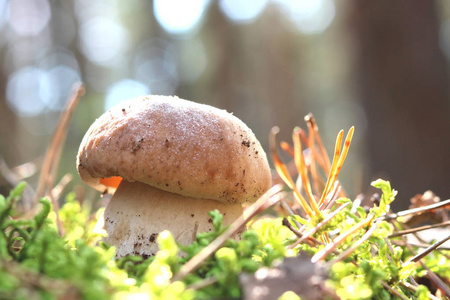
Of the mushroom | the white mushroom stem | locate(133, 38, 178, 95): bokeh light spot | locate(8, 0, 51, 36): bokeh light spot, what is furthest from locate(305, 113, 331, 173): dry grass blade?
locate(133, 38, 178, 95): bokeh light spot

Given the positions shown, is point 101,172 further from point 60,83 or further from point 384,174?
point 60,83

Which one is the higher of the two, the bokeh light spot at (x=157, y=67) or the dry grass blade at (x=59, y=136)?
the bokeh light spot at (x=157, y=67)

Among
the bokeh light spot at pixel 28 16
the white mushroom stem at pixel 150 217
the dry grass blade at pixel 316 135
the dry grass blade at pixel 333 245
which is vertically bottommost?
the white mushroom stem at pixel 150 217

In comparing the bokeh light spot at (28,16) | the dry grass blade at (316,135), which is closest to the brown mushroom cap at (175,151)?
the dry grass blade at (316,135)

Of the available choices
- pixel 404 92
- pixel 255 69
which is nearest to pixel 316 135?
pixel 404 92

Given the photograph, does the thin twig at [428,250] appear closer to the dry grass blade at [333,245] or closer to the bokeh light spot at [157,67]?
the dry grass blade at [333,245]

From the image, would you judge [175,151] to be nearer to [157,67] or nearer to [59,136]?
[59,136]

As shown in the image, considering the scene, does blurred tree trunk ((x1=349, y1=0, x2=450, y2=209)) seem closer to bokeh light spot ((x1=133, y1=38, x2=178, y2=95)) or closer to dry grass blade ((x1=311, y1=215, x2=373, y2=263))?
dry grass blade ((x1=311, y1=215, x2=373, y2=263))
